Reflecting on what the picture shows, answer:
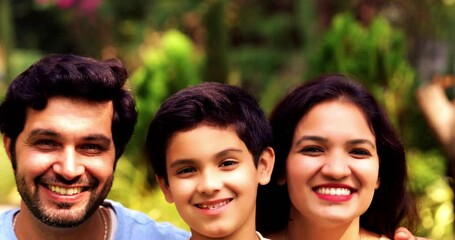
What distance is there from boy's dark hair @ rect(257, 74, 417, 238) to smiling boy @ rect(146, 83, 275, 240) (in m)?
0.36

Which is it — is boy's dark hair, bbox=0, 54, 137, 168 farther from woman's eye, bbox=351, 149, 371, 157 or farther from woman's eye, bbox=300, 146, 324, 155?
woman's eye, bbox=351, 149, 371, 157

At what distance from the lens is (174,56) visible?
9141 mm

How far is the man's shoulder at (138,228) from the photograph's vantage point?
3.63 m

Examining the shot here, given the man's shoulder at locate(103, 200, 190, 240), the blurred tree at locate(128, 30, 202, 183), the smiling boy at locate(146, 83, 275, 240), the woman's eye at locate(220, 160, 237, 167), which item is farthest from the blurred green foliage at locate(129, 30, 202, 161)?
the woman's eye at locate(220, 160, 237, 167)

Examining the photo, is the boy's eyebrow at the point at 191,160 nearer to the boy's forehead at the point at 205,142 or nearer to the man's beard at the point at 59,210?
the boy's forehead at the point at 205,142

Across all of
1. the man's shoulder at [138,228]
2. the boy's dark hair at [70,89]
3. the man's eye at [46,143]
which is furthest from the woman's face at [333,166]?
the man's eye at [46,143]

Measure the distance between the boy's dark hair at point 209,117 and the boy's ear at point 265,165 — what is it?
0.10ft

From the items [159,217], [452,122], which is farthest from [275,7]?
[452,122]

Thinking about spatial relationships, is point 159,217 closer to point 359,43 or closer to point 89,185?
point 359,43

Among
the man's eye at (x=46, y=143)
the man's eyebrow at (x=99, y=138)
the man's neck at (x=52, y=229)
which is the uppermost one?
the man's eyebrow at (x=99, y=138)

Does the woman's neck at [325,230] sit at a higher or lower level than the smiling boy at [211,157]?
lower

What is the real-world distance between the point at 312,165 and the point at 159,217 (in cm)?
418

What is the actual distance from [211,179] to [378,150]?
2.99 feet

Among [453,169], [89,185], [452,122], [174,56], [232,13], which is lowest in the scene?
[89,185]
